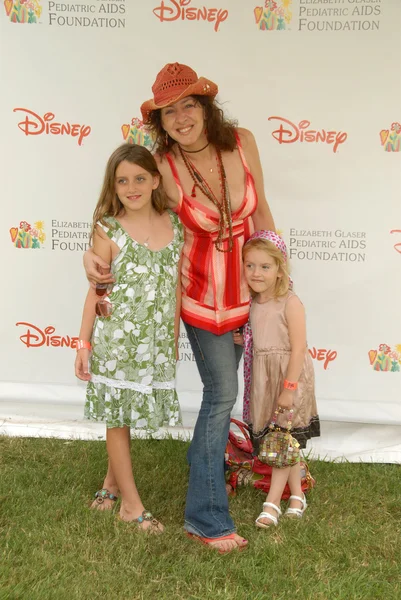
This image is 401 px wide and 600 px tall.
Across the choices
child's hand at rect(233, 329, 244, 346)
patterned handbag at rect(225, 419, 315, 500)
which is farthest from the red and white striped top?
patterned handbag at rect(225, 419, 315, 500)

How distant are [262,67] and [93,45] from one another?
1012 mm

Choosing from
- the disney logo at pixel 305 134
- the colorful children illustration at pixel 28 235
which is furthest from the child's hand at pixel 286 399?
the colorful children illustration at pixel 28 235

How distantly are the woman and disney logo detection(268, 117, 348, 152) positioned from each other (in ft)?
3.44

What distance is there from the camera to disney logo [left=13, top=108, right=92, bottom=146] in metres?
4.27

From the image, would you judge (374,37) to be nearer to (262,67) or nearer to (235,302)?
(262,67)

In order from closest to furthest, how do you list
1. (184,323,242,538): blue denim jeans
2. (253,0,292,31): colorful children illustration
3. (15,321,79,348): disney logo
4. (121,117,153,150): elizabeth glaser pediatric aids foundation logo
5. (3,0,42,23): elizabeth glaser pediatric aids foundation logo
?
(184,323,242,538): blue denim jeans, (253,0,292,31): colorful children illustration, (3,0,42,23): elizabeth glaser pediatric aids foundation logo, (121,117,153,150): elizabeth glaser pediatric aids foundation logo, (15,321,79,348): disney logo

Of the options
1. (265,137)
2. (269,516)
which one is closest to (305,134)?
(265,137)

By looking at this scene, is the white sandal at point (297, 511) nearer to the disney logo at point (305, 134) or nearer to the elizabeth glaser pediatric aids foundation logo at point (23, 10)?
the disney logo at point (305, 134)

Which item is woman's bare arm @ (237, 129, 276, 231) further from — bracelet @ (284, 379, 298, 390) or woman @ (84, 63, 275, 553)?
bracelet @ (284, 379, 298, 390)

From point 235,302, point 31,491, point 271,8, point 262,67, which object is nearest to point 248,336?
point 235,302

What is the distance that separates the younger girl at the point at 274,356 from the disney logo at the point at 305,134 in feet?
3.94

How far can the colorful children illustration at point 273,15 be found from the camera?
405cm

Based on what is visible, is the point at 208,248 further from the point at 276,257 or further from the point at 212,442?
the point at 212,442

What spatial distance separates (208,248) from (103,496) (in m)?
1.29
